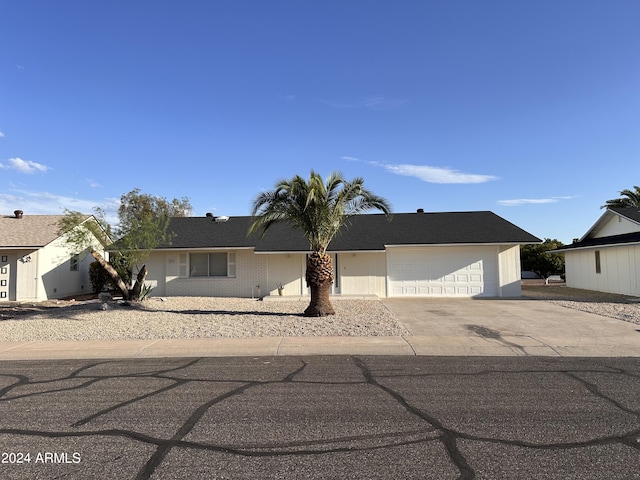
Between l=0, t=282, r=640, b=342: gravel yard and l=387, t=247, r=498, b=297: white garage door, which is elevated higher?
l=387, t=247, r=498, b=297: white garage door

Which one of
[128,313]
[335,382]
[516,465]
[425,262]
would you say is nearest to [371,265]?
[425,262]

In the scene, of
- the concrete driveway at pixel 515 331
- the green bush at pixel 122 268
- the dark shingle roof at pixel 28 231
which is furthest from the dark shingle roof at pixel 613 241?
the dark shingle roof at pixel 28 231

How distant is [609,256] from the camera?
76.0ft

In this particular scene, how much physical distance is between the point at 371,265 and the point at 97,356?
47.4ft

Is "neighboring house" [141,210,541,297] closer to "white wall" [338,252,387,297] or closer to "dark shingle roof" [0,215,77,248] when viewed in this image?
"white wall" [338,252,387,297]

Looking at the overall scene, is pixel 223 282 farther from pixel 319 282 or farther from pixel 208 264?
pixel 319 282

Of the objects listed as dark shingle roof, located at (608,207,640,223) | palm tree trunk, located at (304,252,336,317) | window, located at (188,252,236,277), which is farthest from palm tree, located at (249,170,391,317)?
dark shingle roof, located at (608,207,640,223)

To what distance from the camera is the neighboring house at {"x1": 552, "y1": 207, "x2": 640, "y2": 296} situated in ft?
68.6

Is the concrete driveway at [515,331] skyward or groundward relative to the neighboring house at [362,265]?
groundward

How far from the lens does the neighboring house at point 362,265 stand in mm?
21062

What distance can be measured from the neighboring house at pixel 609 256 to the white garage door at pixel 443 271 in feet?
22.0

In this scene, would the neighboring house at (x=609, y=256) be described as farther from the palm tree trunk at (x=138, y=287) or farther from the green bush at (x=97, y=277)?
the green bush at (x=97, y=277)

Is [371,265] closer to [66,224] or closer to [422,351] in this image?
[422,351]

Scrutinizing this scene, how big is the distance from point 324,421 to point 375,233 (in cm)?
1820
